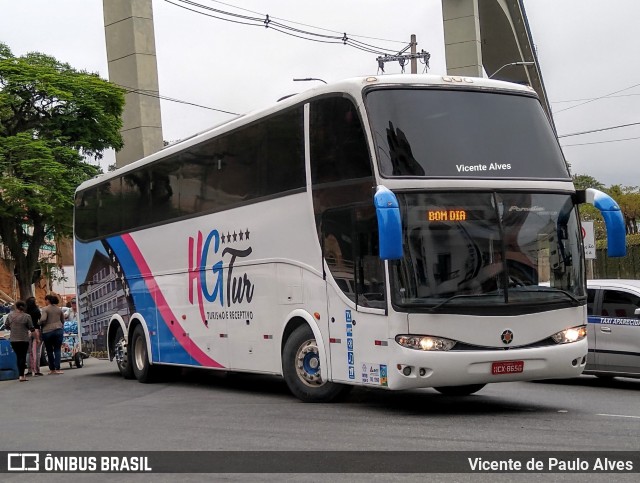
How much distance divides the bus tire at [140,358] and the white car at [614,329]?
8.07 m

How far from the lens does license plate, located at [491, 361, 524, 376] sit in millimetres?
11133

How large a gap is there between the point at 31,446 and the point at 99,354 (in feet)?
35.4

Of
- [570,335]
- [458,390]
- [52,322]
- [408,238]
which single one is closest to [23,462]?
[408,238]

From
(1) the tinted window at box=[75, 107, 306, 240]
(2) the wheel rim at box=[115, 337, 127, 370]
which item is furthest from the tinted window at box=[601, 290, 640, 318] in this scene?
(2) the wheel rim at box=[115, 337, 127, 370]

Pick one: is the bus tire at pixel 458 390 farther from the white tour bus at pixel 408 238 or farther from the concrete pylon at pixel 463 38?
the concrete pylon at pixel 463 38

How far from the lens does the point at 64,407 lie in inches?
577

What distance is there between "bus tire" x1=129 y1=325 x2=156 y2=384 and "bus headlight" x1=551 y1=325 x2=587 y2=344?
9141 millimetres

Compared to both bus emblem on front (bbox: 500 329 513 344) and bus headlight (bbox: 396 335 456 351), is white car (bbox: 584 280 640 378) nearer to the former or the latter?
bus emblem on front (bbox: 500 329 513 344)

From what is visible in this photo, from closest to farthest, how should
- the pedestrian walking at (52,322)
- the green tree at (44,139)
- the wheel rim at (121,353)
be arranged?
the wheel rim at (121,353) → the pedestrian walking at (52,322) → the green tree at (44,139)

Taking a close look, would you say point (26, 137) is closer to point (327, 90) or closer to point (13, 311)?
point (13, 311)

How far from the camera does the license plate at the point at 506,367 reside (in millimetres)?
11133

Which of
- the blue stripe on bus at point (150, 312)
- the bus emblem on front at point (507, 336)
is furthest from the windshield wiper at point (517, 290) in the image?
the blue stripe on bus at point (150, 312)
